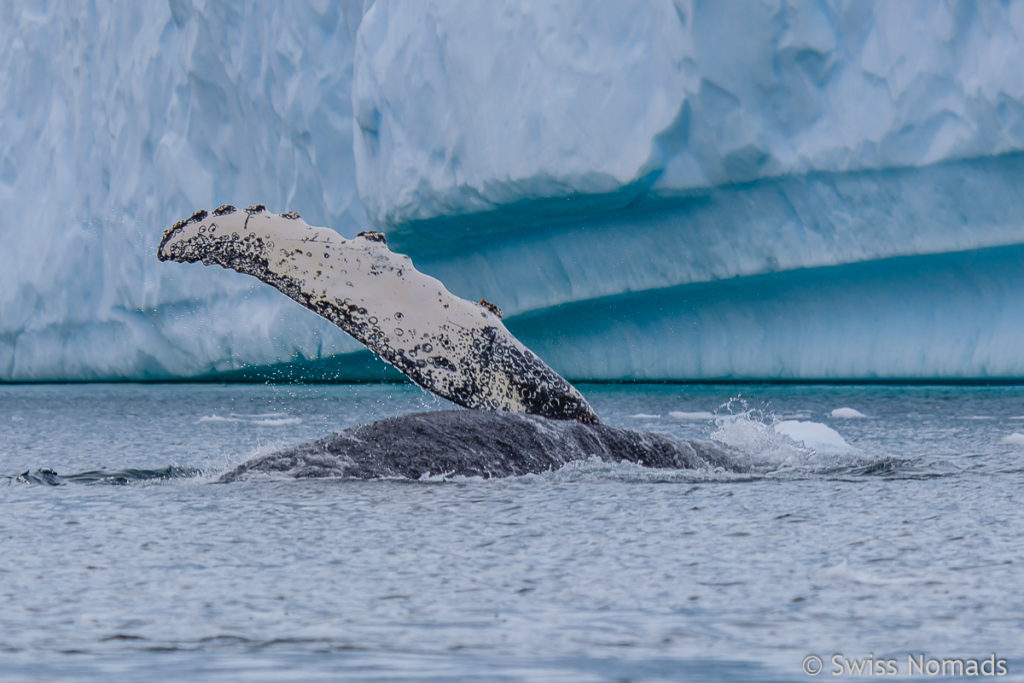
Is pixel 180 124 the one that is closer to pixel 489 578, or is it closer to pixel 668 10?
pixel 668 10

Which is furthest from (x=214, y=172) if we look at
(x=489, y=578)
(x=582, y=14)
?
(x=489, y=578)

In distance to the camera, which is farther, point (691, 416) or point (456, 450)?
point (691, 416)

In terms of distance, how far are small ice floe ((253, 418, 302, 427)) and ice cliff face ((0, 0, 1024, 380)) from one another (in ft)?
16.5

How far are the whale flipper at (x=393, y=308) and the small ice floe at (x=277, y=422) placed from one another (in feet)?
19.1

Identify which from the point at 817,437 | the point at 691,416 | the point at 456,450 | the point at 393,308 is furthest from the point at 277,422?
the point at 456,450

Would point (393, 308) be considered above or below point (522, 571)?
above

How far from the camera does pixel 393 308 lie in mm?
7121

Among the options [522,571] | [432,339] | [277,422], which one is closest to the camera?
[522,571]

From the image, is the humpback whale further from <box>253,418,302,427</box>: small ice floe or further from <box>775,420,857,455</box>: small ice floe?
<box>253,418,302,427</box>: small ice floe

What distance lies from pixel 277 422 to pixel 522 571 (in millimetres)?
9474

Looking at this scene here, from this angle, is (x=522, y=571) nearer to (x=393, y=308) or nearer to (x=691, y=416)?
(x=393, y=308)

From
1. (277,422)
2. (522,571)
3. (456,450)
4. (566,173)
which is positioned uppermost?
(566,173)

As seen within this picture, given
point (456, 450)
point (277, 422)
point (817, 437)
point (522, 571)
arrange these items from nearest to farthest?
point (522, 571)
point (456, 450)
point (817, 437)
point (277, 422)

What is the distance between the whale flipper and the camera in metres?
7.07
